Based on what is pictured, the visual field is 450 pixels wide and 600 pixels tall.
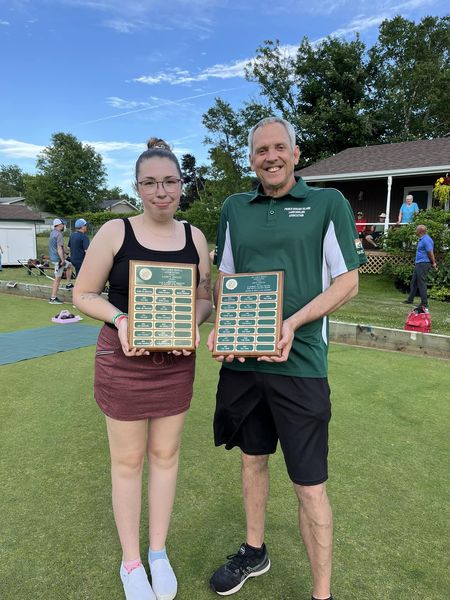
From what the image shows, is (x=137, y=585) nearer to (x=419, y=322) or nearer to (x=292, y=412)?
(x=292, y=412)

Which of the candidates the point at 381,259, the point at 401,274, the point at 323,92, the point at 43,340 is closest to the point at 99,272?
the point at 43,340

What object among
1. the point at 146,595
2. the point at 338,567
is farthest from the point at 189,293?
the point at 338,567

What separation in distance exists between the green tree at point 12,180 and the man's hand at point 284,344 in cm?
9575

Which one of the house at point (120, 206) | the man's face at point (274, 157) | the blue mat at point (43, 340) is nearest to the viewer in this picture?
the man's face at point (274, 157)

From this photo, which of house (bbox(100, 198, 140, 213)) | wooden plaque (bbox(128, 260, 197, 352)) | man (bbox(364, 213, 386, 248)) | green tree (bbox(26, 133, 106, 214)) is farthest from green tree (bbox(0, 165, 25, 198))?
wooden plaque (bbox(128, 260, 197, 352))

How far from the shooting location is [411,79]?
24.9 m

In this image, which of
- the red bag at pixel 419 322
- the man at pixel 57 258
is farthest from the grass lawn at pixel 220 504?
the man at pixel 57 258

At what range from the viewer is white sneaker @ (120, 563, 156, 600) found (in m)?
1.88

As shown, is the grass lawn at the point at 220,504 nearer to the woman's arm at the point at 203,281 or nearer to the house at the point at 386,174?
the woman's arm at the point at 203,281

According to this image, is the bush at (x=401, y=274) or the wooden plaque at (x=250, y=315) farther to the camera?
the bush at (x=401, y=274)

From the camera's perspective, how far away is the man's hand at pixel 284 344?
1.70 m

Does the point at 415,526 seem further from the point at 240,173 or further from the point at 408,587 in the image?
the point at 240,173

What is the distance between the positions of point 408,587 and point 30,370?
4325 millimetres

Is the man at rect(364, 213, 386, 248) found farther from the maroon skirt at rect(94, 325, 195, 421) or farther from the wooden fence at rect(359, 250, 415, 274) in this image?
the maroon skirt at rect(94, 325, 195, 421)
